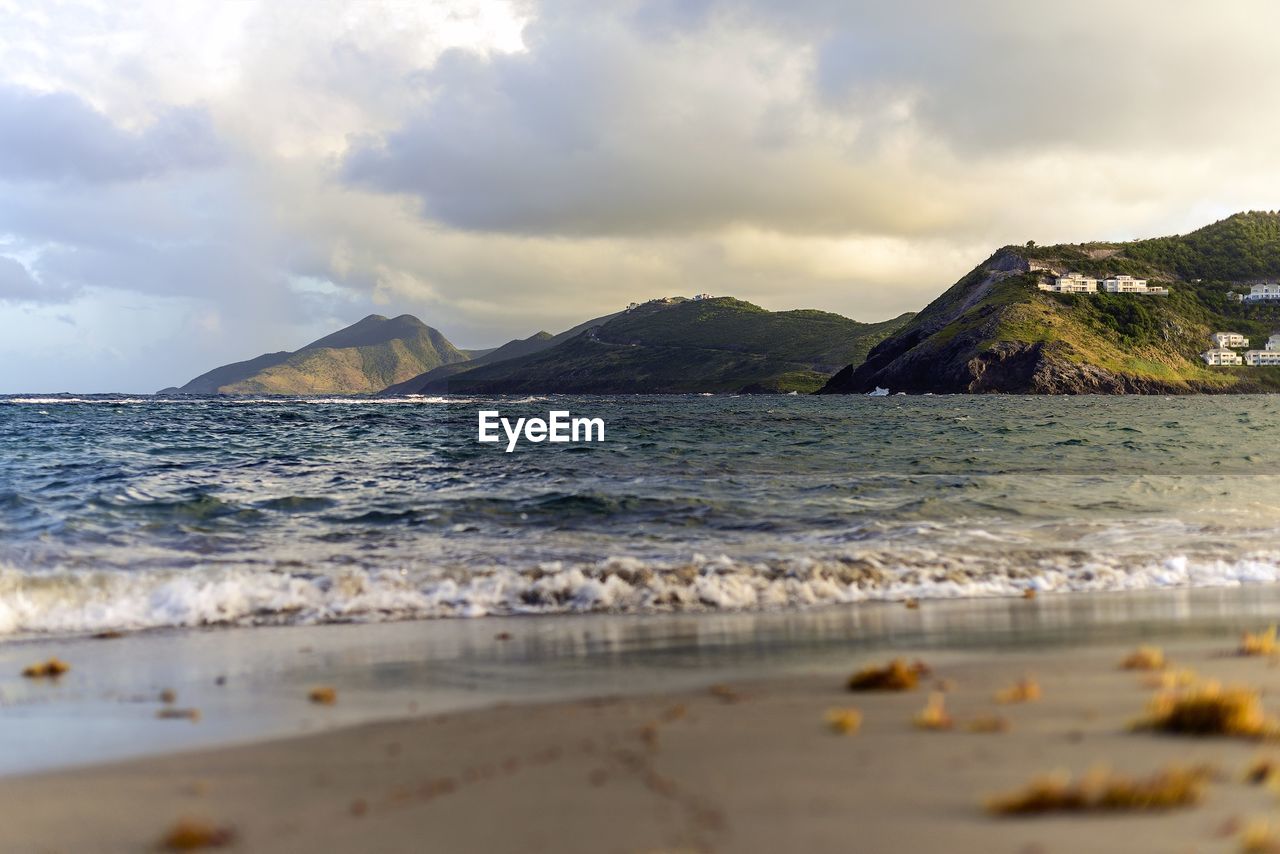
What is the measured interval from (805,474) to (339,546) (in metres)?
17.1

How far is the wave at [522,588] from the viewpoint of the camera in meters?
13.8

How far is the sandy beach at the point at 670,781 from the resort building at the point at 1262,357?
220 metres

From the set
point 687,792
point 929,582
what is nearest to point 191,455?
point 929,582

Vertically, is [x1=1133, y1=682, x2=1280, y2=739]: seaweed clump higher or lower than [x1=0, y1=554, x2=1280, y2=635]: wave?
higher

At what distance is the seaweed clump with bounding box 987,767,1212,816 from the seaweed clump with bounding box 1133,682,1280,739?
5.09 ft

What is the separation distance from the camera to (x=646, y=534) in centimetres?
1984

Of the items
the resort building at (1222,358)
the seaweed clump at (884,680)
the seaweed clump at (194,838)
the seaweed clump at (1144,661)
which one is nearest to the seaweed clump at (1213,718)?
the seaweed clump at (884,680)

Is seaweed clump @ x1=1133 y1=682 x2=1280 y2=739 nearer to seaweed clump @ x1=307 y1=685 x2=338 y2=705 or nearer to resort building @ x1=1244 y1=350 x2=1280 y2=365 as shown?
seaweed clump @ x1=307 y1=685 x2=338 y2=705

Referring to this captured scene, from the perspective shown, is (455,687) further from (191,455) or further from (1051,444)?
(1051,444)

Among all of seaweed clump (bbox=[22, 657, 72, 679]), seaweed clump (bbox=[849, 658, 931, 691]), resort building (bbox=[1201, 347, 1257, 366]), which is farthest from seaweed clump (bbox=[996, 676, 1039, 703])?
resort building (bbox=[1201, 347, 1257, 366])

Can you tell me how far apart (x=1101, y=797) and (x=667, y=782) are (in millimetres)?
2525

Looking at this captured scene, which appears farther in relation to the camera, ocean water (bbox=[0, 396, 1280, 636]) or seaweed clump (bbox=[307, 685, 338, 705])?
ocean water (bbox=[0, 396, 1280, 636])

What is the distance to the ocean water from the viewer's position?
47.8 feet

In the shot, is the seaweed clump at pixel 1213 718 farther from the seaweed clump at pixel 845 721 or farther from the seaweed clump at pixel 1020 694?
the seaweed clump at pixel 845 721
